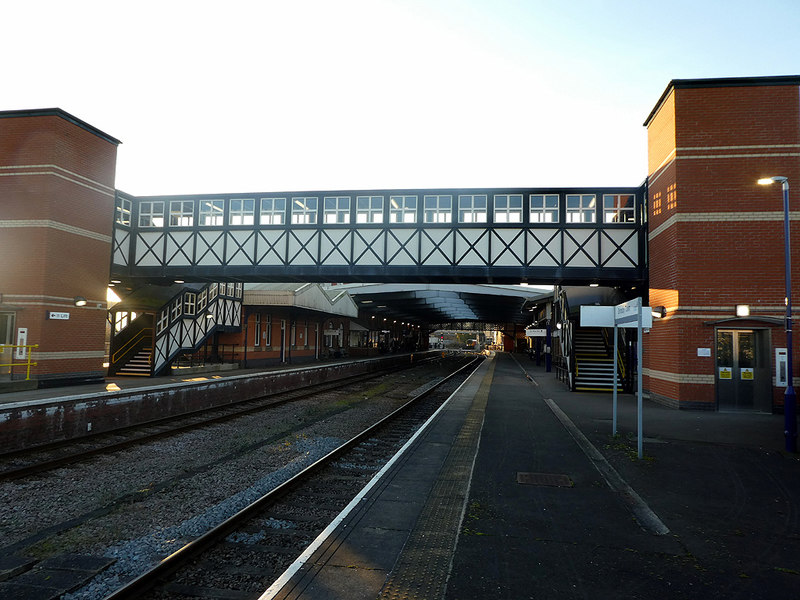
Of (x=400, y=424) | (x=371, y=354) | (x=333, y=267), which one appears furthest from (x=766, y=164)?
(x=371, y=354)

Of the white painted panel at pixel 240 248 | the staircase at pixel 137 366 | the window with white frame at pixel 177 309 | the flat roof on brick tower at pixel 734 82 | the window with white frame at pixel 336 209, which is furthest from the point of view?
the window with white frame at pixel 177 309

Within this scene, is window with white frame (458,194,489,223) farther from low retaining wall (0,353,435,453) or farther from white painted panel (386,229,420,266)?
low retaining wall (0,353,435,453)

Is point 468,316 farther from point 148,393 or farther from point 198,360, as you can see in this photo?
point 148,393

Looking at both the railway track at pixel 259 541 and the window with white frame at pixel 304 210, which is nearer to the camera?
the railway track at pixel 259 541

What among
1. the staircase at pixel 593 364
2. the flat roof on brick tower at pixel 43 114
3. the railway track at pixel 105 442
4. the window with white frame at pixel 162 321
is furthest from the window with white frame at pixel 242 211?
the staircase at pixel 593 364

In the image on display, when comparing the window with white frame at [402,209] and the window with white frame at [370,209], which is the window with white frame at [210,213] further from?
the window with white frame at [402,209]

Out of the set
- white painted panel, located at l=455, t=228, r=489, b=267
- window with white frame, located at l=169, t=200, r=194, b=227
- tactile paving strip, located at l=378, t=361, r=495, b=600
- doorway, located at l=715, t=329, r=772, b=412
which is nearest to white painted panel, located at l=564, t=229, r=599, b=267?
white painted panel, located at l=455, t=228, r=489, b=267

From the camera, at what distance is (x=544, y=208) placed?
20391 millimetres

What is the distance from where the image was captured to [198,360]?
30031mm

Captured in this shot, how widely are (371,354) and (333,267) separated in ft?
116

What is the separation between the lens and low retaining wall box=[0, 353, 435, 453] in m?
11.0

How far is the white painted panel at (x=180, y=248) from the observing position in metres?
22.6

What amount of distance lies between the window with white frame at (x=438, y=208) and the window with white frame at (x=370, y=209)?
1.98 metres

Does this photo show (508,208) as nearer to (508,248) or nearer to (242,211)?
(508,248)
